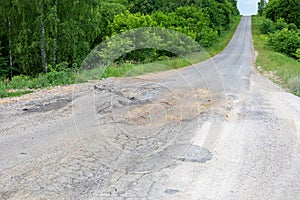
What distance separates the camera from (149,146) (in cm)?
495

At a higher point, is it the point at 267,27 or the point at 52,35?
the point at 267,27

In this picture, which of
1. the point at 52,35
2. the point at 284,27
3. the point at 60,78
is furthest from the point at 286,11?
the point at 60,78

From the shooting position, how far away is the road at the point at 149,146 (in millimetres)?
3693

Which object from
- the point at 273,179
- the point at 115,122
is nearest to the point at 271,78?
the point at 115,122

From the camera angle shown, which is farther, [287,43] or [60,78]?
[287,43]

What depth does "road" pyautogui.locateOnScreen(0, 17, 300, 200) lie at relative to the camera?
369 centimetres

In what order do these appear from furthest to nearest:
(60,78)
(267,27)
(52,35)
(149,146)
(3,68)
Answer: (267,27) → (3,68) → (52,35) → (60,78) → (149,146)

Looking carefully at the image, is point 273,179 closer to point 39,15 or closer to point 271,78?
point 271,78

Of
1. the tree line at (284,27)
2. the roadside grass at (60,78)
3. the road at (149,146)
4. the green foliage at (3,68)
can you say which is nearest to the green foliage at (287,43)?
→ the tree line at (284,27)

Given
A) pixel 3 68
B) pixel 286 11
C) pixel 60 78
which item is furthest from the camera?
pixel 286 11

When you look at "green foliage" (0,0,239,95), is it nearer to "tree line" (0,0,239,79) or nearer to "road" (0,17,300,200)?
"tree line" (0,0,239,79)

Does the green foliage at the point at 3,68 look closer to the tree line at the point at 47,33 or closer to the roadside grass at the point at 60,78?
the tree line at the point at 47,33

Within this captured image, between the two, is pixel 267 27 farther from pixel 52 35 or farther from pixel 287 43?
pixel 52 35

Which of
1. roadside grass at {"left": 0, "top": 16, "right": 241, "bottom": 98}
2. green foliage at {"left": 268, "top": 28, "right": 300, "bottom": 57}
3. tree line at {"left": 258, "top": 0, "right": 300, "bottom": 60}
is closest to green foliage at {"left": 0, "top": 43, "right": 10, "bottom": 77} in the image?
roadside grass at {"left": 0, "top": 16, "right": 241, "bottom": 98}
